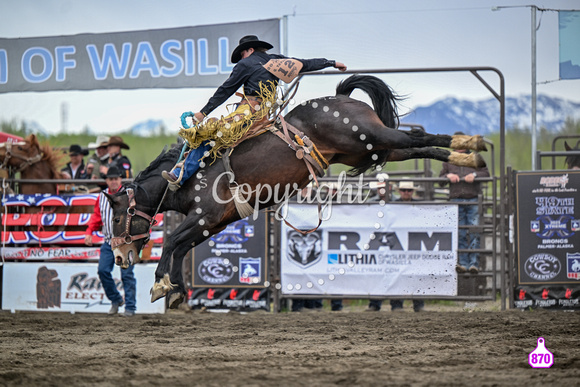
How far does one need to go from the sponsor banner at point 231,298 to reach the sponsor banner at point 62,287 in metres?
0.53

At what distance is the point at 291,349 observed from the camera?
5.62 meters

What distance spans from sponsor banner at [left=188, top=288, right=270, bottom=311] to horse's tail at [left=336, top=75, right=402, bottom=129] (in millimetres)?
3605

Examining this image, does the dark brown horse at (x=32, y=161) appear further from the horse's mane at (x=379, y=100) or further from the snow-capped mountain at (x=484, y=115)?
the snow-capped mountain at (x=484, y=115)

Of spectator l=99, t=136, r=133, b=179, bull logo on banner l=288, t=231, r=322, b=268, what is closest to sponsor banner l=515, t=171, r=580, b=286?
bull logo on banner l=288, t=231, r=322, b=268

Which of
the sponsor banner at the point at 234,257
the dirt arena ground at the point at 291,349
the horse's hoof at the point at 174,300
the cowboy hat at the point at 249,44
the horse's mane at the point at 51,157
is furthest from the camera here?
the horse's mane at the point at 51,157

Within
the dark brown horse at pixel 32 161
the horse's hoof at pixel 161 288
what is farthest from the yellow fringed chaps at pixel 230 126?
the dark brown horse at pixel 32 161

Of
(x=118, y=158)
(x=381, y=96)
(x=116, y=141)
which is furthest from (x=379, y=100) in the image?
(x=116, y=141)

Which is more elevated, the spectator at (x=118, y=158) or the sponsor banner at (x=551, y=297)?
the spectator at (x=118, y=158)

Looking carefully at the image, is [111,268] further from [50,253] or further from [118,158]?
[118,158]

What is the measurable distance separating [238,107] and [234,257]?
3437mm

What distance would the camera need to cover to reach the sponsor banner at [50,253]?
968cm

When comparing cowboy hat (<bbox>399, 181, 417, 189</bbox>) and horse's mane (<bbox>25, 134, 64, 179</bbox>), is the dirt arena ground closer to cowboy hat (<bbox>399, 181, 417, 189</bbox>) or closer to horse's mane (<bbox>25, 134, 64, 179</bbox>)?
cowboy hat (<bbox>399, 181, 417, 189</bbox>)

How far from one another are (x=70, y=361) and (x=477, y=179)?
232 inches

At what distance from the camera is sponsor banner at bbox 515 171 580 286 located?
8.83 m
